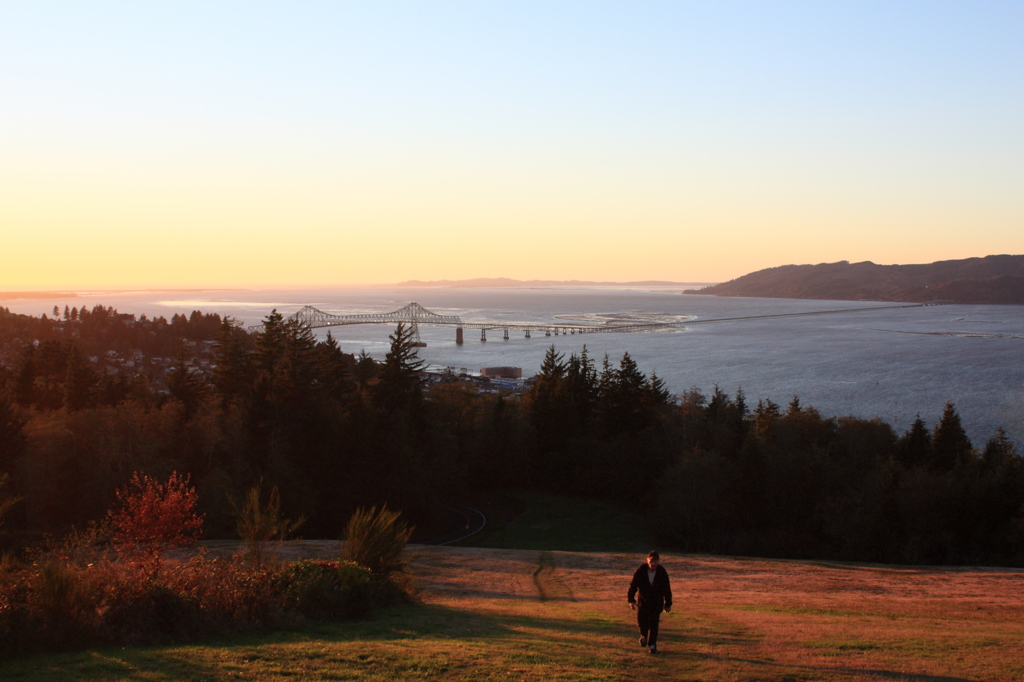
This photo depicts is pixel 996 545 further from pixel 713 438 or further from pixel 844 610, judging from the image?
pixel 844 610

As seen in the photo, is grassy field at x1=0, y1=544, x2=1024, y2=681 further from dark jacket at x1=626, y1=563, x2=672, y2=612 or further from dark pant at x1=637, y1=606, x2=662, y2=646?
dark jacket at x1=626, y1=563, x2=672, y2=612

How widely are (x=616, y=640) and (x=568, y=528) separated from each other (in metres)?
16.1

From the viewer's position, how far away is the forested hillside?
17.7 metres

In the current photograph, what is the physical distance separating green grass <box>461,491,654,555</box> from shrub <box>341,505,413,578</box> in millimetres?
10618

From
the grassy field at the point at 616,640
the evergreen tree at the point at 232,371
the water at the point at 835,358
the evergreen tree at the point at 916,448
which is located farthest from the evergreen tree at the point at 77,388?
the water at the point at 835,358

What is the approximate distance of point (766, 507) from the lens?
73.0 ft

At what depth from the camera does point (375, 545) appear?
322 inches

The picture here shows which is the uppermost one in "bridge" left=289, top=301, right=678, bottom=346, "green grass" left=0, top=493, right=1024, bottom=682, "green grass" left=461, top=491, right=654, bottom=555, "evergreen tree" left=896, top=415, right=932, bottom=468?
"bridge" left=289, top=301, right=678, bottom=346

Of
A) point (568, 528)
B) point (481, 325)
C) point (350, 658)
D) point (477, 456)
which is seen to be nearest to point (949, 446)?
point (568, 528)

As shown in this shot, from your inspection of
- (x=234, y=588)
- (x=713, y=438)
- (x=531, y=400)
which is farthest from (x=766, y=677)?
(x=531, y=400)

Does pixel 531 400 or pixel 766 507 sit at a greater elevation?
pixel 531 400

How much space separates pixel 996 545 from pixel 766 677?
17.4 meters

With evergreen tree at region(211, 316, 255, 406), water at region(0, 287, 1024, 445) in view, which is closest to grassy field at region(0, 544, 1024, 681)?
evergreen tree at region(211, 316, 255, 406)

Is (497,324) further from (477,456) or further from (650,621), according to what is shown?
(650,621)
